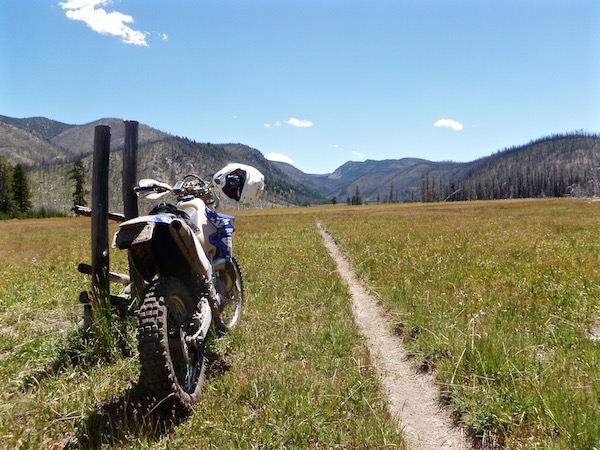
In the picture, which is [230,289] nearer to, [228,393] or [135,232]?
[228,393]

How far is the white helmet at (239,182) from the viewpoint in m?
5.13

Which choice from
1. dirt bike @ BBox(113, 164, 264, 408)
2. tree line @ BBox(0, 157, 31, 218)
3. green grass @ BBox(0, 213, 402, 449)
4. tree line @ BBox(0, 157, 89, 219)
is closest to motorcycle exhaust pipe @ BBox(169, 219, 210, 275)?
dirt bike @ BBox(113, 164, 264, 408)

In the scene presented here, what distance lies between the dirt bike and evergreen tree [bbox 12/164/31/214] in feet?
372

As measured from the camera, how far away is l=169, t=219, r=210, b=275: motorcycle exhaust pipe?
364 cm

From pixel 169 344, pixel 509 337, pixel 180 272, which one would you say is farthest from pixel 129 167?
pixel 509 337

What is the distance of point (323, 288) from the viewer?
8.44 m

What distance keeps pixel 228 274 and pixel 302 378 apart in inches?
101

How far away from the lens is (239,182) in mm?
5223

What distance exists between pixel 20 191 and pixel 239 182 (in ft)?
380

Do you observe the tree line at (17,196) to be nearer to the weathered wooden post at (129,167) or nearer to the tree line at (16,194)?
the tree line at (16,194)

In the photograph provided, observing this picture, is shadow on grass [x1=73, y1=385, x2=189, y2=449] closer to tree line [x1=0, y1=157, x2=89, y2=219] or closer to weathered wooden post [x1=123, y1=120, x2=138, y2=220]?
weathered wooden post [x1=123, y1=120, x2=138, y2=220]

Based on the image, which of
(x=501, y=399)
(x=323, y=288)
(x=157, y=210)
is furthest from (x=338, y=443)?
(x=323, y=288)

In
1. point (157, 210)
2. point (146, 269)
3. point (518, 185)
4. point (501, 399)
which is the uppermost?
point (518, 185)

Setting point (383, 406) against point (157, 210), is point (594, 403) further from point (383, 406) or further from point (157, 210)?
point (157, 210)
